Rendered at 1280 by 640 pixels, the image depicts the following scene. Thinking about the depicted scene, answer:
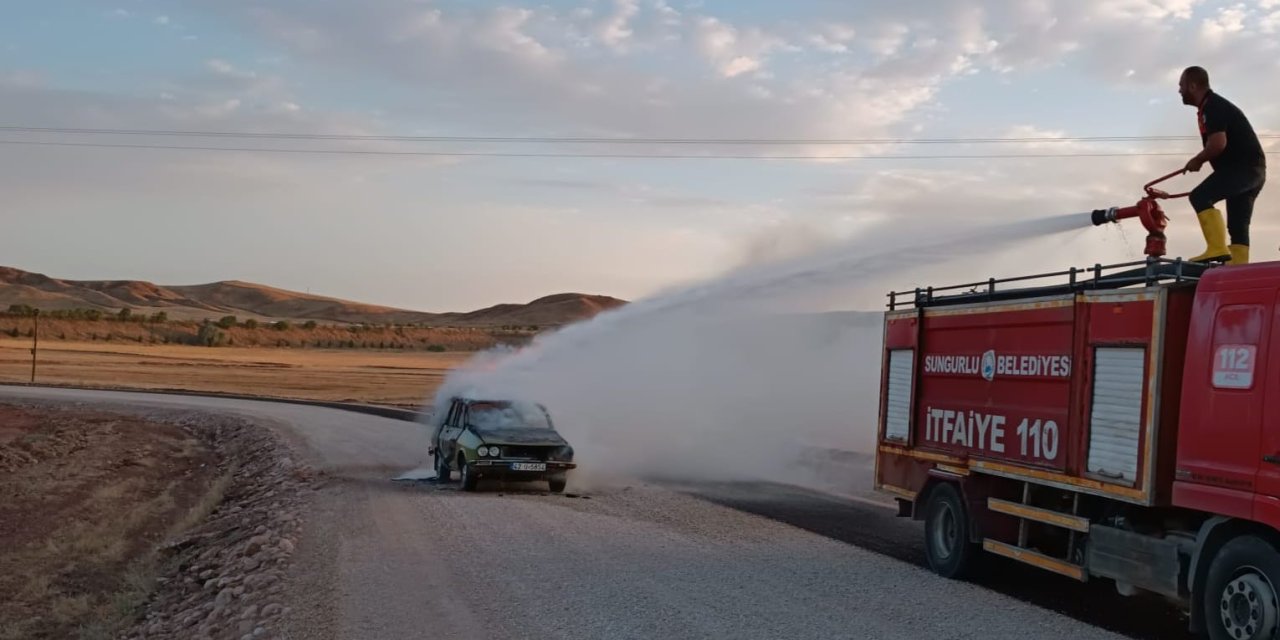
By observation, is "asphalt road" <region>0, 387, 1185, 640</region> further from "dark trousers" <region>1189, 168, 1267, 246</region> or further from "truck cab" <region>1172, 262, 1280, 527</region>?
"dark trousers" <region>1189, 168, 1267, 246</region>

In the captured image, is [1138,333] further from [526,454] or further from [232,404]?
[232,404]

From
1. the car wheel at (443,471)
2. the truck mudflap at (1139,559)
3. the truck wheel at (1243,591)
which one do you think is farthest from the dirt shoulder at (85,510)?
the truck wheel at (1243,591)

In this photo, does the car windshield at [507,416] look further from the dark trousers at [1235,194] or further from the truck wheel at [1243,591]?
the truck wheel at [1243,591]

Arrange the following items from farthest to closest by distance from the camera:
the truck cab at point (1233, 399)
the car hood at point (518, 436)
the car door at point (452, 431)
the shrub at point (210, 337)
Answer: the shrub at point (210, 337) < the car door at point (452, 431) < the car hood at point (518, 436) < the truck cab at point (1233, 399)

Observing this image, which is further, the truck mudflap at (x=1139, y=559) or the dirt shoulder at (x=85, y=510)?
the dirt shoulder at (x=85, y=510)

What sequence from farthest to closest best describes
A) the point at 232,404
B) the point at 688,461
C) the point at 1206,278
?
the point at 232,404, the point at 688,461, the point at 1206,278

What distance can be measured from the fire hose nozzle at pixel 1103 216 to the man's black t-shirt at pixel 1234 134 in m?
1.94

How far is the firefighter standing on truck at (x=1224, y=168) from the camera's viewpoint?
927cm

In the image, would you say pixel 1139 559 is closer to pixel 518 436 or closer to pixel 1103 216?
pixel 1103 216

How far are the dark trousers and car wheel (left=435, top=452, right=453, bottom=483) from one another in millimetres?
12488

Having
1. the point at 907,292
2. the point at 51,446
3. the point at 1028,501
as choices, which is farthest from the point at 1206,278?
the point at 51,446

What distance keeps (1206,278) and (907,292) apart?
178 inches

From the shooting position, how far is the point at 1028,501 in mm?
9789

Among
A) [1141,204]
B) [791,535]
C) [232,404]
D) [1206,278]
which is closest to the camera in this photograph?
[1206,278]
